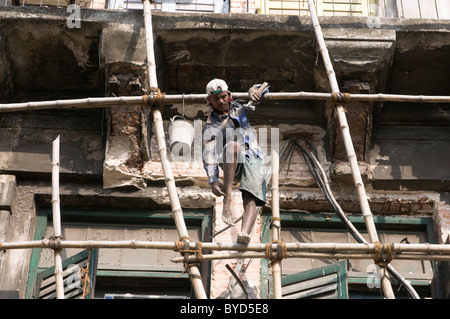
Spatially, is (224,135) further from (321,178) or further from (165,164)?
(321,178)

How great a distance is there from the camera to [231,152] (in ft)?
31.7

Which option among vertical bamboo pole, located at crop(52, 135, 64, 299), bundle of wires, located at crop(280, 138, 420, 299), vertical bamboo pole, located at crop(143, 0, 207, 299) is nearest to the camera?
vertical bamboo pole, located at crop(143, 0, 207, 299)

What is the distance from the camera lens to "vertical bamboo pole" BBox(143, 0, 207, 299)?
8.88m

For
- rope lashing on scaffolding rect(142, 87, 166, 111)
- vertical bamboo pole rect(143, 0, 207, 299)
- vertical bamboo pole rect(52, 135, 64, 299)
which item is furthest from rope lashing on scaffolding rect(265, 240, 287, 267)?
rope lashing on scaffolding rect(142, 87, 166, 111)

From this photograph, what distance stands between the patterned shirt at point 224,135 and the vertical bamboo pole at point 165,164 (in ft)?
1.35

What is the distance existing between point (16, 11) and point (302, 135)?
3212 mm

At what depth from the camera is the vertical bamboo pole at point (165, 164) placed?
29.1 feet

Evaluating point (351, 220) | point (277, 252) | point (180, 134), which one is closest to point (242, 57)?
point (180, 134)

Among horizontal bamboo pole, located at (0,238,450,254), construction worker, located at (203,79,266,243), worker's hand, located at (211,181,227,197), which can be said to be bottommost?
horizontal bamboo pole, located at (0,238,450,254)

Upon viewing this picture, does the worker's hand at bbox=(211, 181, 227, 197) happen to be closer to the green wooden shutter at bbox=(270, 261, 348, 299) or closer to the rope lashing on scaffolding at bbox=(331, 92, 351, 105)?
the green wooden shutter at bbox=(270, 261, 348, 299)

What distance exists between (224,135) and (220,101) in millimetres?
304

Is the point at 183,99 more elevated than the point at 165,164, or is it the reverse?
the point at 183,99

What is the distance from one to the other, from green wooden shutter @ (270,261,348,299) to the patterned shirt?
114 cm

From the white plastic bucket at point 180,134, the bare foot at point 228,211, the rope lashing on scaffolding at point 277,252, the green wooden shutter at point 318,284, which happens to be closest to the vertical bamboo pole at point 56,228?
the white plastic bucket at point 180,134
